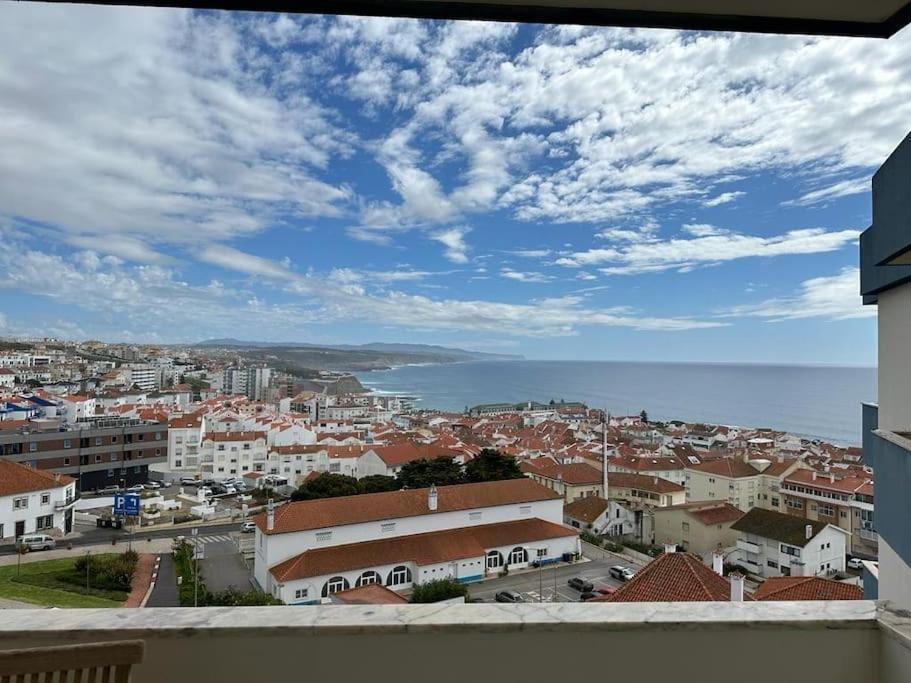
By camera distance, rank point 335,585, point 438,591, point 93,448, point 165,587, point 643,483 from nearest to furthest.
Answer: point 165,587
point 438,591
point 335,585
point 93,448
point 643,483

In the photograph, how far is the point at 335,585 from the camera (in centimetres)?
1155

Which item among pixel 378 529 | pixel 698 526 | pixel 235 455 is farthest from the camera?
pixel 235 455

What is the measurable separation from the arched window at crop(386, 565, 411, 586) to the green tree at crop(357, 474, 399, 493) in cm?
392

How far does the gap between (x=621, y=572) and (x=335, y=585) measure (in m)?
6.61

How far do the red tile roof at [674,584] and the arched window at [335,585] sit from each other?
25.3 feet

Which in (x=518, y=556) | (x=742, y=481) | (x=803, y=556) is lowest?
(x=518, y=556)

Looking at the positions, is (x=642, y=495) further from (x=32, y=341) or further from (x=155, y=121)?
(x=32, y=341)

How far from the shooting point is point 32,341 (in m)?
18.8

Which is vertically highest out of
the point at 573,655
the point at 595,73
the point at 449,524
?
the point at 595,73

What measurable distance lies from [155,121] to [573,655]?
8.53 meters

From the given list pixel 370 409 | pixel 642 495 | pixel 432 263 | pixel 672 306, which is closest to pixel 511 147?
pixel 642 495

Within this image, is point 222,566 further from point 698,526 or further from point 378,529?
point 698,526

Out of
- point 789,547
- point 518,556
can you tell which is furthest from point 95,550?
point 789,547

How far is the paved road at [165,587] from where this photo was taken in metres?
9.42
